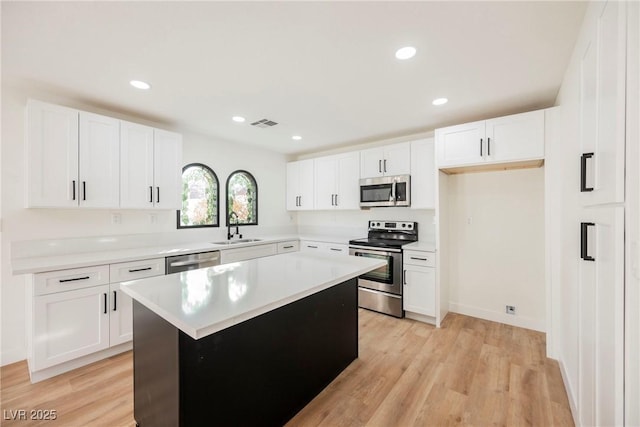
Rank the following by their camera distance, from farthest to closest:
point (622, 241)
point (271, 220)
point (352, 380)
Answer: point (271, 220)
point (352, 380)
point (622, 241)

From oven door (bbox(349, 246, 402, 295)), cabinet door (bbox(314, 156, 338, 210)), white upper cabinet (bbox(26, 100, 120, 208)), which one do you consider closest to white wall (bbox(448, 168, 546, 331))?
oven door (bbox(349, 246, 402, 295))

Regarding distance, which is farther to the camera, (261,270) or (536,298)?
(536,298)

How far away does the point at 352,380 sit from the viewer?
7.14 ft

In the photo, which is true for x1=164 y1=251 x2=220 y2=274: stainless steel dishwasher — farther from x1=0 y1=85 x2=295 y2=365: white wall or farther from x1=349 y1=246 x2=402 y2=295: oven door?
x1=349 y1=246 x2=402 y2=295: oven door

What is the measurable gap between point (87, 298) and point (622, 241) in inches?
136

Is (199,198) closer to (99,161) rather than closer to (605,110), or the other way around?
(99,161)

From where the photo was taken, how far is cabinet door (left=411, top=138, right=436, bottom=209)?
11.2ft

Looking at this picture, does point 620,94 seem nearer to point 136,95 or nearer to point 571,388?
point 571,388

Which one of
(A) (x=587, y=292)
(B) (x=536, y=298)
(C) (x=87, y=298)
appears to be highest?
(A) (x=587, y=292)

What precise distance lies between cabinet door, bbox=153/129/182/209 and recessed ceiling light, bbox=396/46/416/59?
8.63 ft

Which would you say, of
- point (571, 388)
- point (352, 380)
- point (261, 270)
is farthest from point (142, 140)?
point (571, 388)

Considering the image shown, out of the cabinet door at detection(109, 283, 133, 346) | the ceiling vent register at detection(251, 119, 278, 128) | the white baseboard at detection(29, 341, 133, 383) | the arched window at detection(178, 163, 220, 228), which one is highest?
the ceiling vent register at detection(251, 119, 278, 128)

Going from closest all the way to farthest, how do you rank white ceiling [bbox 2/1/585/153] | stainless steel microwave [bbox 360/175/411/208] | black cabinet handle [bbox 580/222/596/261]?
black cabinet handle [bbox 580/222/596/261]
white ceiling [bbox 2/1/585/153]
stainless steel microwave [bbox 360/175/411/208]

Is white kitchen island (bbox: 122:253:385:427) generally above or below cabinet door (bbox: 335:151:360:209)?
below
